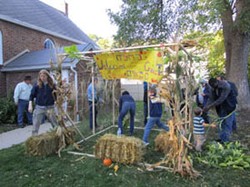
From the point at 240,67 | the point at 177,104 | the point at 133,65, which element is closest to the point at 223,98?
the point at 177,104

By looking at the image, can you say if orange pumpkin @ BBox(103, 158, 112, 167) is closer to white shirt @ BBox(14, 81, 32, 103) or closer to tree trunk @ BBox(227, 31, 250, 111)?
white shirt @ BBox(14, 81, 32, 103)

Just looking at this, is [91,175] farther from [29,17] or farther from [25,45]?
[29,17]

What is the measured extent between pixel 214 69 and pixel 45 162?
1568cm

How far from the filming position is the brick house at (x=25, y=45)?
35.7 ft

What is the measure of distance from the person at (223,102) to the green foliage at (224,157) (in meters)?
0.53

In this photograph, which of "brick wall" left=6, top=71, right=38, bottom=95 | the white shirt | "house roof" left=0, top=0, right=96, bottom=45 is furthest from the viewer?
"house roof" left=0, top=0, right=96, bottom=45

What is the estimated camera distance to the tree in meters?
9.49

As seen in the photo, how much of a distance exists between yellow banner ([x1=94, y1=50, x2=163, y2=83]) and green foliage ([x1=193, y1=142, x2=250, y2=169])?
6.04 ft

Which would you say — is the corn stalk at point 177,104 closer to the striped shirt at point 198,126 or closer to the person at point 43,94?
the striped shirt at point 198,126

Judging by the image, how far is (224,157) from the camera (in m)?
4.44

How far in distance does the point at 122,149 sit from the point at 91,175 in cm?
77

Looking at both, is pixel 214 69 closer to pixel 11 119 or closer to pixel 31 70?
pixel 31 70

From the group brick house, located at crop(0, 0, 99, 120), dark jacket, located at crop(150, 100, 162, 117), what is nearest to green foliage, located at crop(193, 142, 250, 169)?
dark jacket, located at crop(150, 100, 162, 117)

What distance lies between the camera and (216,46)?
Answer: 17.8m
